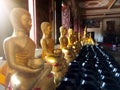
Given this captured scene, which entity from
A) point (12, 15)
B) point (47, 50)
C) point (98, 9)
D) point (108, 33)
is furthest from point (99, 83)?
point (108, 33)

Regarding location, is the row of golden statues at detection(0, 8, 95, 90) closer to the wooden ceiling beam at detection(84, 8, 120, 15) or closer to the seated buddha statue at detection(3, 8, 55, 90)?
the seated buddha statue at detection(3, 8, 55, 90)

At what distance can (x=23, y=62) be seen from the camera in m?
1.13

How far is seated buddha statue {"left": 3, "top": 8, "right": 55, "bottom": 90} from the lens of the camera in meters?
1.05

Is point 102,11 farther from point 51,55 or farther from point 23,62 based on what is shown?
point 23,62

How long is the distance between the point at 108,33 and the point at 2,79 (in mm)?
14600

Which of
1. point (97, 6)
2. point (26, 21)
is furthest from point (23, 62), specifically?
point (97, 6)

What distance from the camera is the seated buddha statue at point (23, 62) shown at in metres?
1.05

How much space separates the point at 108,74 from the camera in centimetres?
186

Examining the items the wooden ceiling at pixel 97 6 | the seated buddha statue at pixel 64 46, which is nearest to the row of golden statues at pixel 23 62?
the seated buddha statue at pixel 64 46

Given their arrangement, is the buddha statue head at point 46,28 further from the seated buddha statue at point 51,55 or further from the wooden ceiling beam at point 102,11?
the wooden ceiling beam at point 102,11

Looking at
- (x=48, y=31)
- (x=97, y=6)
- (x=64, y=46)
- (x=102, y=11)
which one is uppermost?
(x=97, y=6)

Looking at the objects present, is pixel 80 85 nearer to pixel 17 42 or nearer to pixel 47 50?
pixel 47 50

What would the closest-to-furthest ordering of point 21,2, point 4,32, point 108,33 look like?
point 4,32, point 21,2, point 108,33

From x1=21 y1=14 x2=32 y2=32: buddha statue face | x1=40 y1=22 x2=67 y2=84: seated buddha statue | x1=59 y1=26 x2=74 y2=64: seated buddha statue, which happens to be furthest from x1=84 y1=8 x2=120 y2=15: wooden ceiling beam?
x1=21 y1=14 x2=32 y2=32: buddha statue face
